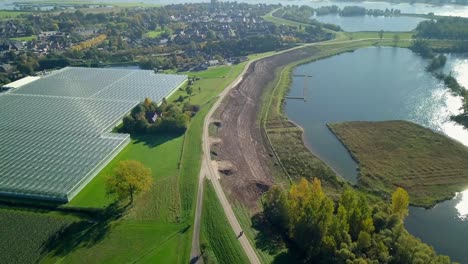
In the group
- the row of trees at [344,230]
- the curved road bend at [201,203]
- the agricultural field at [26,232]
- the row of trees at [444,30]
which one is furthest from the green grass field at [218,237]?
the row of trees at [444,30]

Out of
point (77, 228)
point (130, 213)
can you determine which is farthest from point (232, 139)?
point (77, 228)

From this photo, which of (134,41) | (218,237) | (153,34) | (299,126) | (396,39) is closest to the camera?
(218,237)

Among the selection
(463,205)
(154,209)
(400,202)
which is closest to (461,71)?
(463,205)

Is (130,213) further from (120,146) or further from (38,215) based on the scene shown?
(120,146)

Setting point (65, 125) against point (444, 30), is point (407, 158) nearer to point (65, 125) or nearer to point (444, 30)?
point (65, 125)

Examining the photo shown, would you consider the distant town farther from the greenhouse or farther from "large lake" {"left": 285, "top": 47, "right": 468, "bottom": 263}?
"large lake" {"left": 285, "top": 47, "right": 468, "bottom": 263}
